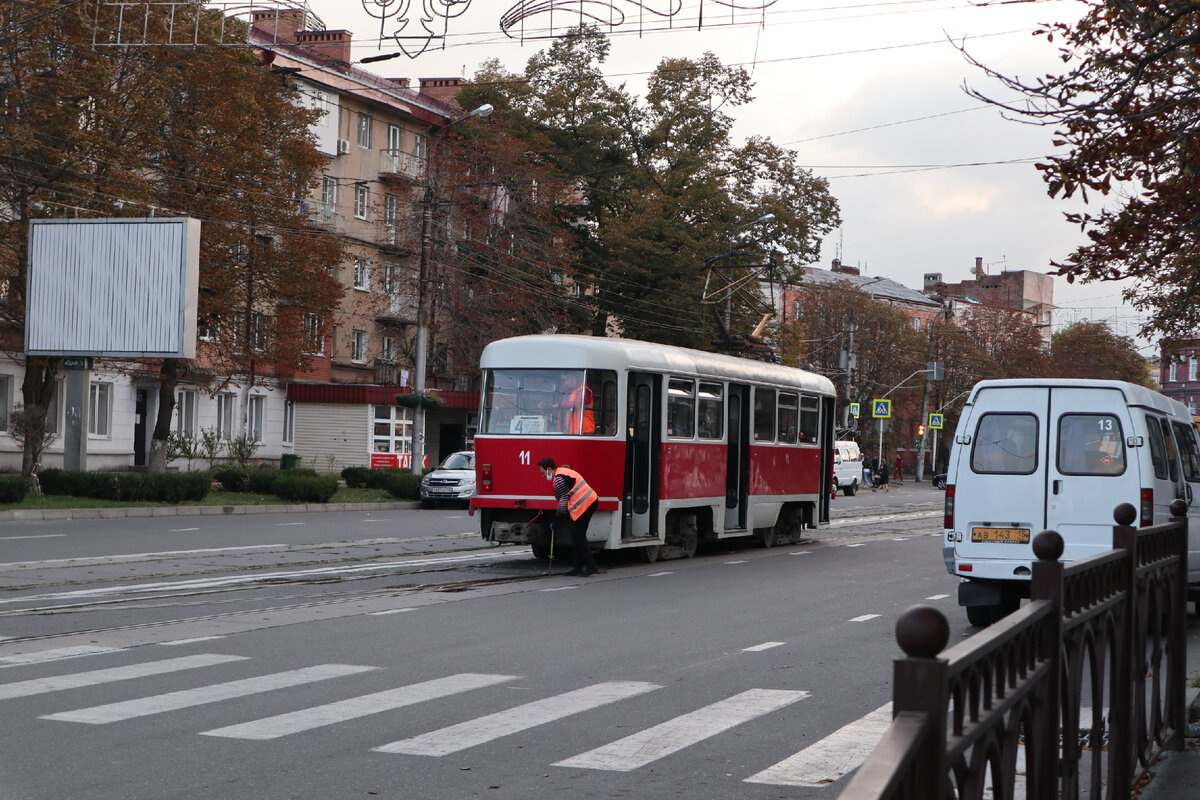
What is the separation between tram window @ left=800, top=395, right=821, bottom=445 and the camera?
26.4 metres

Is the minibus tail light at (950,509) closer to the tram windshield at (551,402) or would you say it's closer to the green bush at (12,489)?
the tram windshield at (551,402)

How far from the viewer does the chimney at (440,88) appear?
63000 mm

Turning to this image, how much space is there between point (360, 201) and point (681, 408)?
125 ft

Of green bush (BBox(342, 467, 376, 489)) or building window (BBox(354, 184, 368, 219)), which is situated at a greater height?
building window (BBox(354, 184, 368, 219))

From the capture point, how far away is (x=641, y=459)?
20375 millimetres

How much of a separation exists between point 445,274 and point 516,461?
3046 centimetres

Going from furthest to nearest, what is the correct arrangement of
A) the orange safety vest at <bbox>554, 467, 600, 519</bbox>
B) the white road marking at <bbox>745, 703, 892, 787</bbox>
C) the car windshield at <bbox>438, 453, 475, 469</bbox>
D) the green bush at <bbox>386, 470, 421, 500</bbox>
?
1. the green bush at <bbox>386, 470, 421, 500</bbox>
2. the car windshield at <bbox>438, 453, 475, 469</bbox>
3. the orange safety vest at <bbox>554, 467, 600, 519</bbox>
4. the white road marking at <bbox>745, 703, 892, 787</bbox>

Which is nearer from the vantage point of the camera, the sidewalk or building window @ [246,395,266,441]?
the sidewalk

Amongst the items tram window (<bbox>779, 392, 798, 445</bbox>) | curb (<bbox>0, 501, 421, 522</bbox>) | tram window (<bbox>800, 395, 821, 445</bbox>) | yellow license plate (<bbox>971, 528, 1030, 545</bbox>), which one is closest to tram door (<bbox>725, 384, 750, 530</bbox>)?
tram window (<bbox>779, 392, 798, 445</bbox>)

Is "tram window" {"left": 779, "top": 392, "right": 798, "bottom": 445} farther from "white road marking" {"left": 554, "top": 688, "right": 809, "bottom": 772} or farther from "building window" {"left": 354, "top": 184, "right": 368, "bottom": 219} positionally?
"building window" {"left": 354, "top": 184, "right": 368, "bottom": 219}

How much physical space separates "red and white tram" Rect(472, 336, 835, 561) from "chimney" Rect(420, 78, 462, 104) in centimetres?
4257

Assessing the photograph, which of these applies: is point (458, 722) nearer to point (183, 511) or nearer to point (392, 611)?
point (392, 611)

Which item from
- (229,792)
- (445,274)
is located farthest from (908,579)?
(445,274)

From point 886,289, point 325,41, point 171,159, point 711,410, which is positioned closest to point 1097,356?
point 886,289
